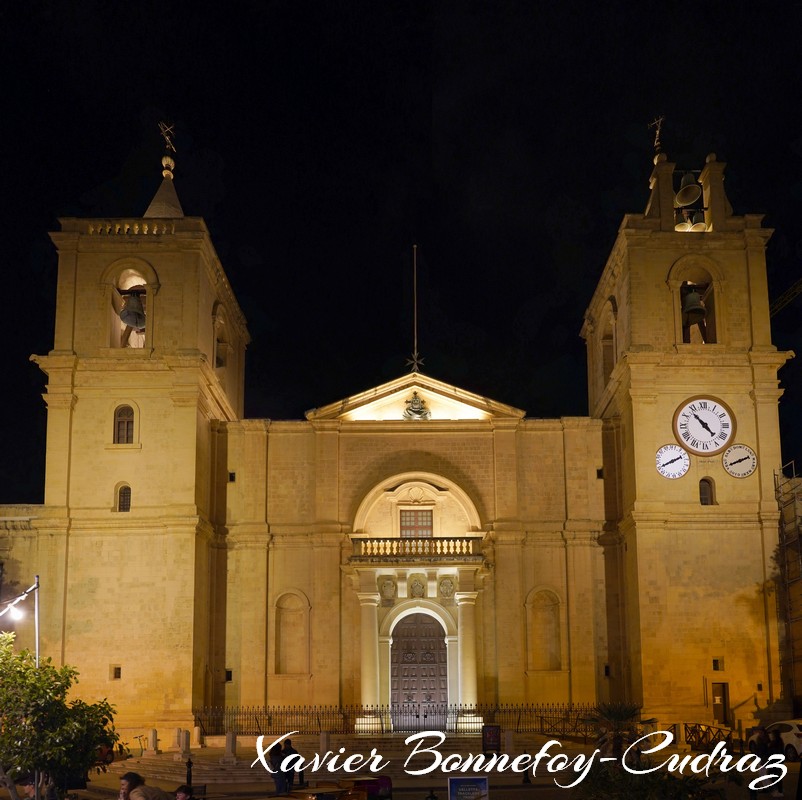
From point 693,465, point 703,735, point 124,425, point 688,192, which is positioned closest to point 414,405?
point 693,465

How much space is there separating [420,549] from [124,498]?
8859 millimetres

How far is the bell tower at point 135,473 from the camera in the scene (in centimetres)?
3469

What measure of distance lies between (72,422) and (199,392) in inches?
148

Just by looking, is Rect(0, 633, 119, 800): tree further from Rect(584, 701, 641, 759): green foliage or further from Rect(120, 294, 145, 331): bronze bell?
Rect(120, 294, 145, 331): bronze bell

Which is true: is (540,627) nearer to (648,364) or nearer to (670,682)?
(670,682)

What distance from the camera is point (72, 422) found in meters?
36.1

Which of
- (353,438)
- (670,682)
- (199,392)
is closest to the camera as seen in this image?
(670,682)

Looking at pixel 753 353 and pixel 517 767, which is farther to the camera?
pixel 753 353

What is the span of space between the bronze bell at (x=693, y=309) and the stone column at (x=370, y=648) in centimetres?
1260

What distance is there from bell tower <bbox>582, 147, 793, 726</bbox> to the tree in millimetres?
17918

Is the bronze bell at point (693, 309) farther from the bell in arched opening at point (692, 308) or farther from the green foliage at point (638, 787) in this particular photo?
the green foliage at point (638, 787)

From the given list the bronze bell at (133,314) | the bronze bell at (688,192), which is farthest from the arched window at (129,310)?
the bronze bell at (688,192)

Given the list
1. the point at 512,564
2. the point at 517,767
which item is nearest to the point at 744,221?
the point at 512,564

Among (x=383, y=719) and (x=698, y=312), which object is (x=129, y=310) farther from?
(x=698, y=312)
